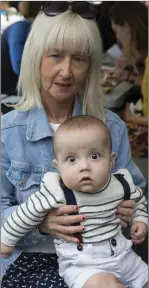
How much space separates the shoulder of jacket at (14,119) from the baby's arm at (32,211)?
0.98 ft

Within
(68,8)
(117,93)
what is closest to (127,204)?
(68,8)

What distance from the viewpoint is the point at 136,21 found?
420 centimetres

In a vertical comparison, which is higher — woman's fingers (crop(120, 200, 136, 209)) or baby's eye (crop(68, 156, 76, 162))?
baby's eye (crop(68, 156, 76, 162))

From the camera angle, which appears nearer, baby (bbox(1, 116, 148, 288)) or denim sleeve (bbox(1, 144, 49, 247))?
baby (bbox(1, 116, 148, 288))

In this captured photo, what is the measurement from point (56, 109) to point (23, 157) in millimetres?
275

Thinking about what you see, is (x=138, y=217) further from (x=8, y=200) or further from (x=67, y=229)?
(x=8, y=200)

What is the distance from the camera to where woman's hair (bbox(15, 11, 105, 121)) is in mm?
1960

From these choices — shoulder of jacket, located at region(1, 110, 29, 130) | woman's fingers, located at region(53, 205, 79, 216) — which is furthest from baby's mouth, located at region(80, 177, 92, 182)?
shoulder of jacket, located at region(1, 110, 29, 130)

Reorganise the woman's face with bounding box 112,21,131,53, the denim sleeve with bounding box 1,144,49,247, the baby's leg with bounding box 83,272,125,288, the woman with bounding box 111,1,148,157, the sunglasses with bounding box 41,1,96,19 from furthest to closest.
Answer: the woman's face with bounding box 112,21,131,53 < the woman with bounding box 111,1,148,157 < the sunglasses with bounding box 41,1,96,19 < the denim sleeve with bounding box 1,144,49,247 < the baby's leg with bounding box 83,272,125,288

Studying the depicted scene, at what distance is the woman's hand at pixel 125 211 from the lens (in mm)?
1797

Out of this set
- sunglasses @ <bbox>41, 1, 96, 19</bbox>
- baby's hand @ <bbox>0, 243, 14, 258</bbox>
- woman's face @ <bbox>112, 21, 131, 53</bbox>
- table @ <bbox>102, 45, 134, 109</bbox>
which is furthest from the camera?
woman's face @ <bbox>112, 21, 131, 53</bbox>

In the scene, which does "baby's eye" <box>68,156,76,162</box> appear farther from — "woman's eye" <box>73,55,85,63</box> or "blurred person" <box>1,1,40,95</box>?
"blurred person" <box>1,1,40,95</box>

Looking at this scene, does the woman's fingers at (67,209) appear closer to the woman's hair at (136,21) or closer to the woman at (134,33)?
the woman at (134,33)

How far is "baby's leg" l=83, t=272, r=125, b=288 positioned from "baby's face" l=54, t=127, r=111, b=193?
0.90 feet
